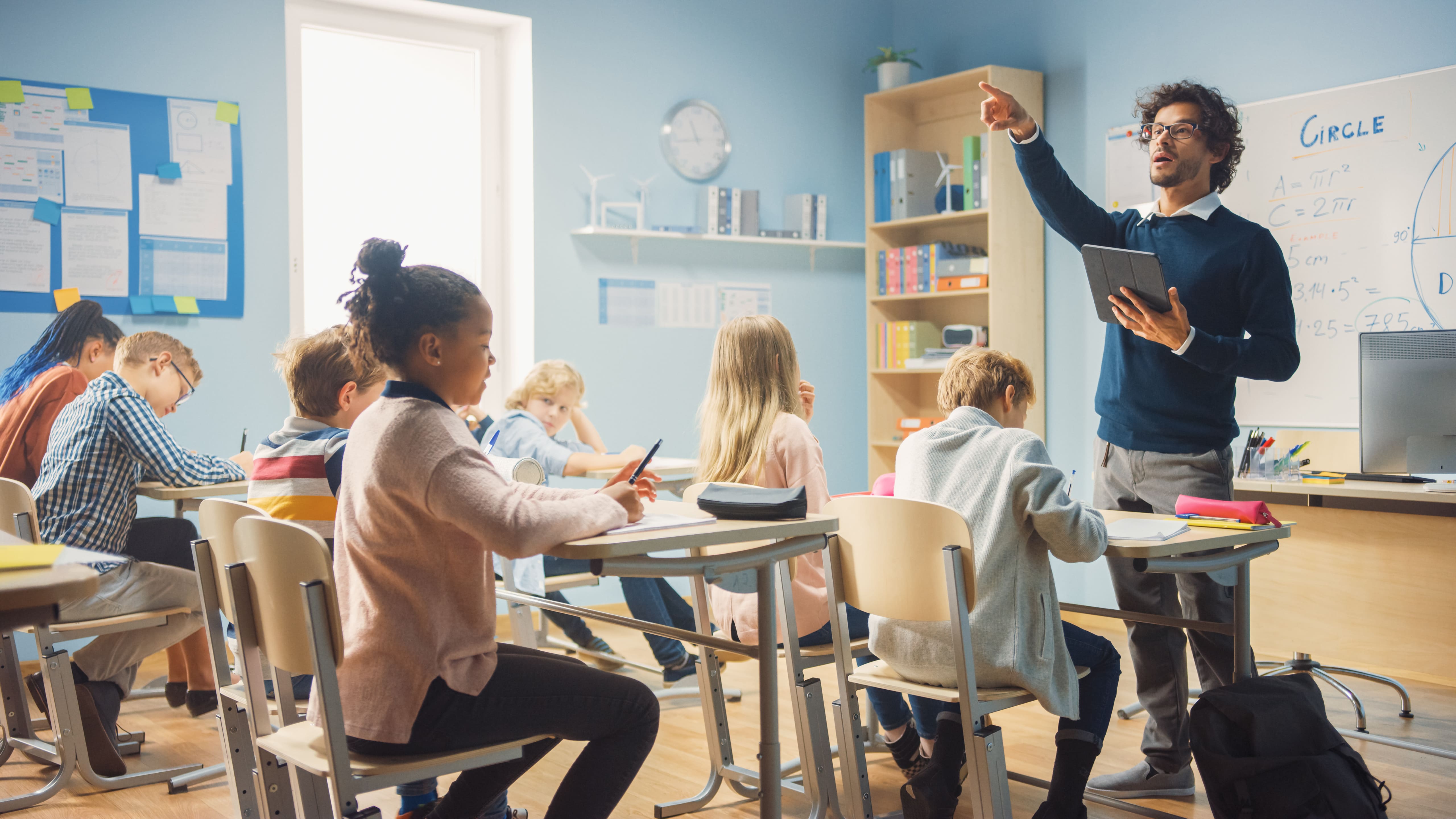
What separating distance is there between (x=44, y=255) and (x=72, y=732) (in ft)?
6.20

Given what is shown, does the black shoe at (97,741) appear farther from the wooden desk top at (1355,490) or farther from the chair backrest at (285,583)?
the wooden desk top at (1355,490)

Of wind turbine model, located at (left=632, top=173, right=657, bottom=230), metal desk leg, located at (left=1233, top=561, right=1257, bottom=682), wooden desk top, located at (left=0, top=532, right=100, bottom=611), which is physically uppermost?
wind turbine model, located at (left=632, top=173, right=657, bottom=230)

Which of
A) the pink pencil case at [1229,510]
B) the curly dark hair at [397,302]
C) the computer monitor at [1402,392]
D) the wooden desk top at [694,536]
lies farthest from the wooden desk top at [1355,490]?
the curly dark hair at [397,302]

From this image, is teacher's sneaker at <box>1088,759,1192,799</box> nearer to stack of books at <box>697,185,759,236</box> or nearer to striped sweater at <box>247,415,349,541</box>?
striped sweater at <box>247,415,349,541</box>

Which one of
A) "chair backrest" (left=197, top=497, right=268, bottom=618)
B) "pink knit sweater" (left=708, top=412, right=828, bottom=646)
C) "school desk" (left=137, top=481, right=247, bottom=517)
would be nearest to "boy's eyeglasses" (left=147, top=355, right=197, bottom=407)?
"school desk" (left=137, top=481, right=247, bottom=517)

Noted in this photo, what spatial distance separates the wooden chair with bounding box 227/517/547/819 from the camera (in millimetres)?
1551

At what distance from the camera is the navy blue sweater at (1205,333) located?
2543 millimetres

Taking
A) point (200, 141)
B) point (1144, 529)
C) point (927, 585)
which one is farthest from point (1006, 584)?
point (200, 141)

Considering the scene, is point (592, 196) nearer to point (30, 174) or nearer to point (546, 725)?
point (30, 174)

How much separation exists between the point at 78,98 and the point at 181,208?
0.47 metres

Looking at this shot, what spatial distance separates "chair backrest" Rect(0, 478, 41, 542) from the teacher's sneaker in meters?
2.42

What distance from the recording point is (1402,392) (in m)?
3.49

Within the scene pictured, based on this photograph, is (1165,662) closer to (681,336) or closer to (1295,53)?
(1295,53)

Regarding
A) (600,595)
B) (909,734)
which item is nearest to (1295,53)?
(909,734)
